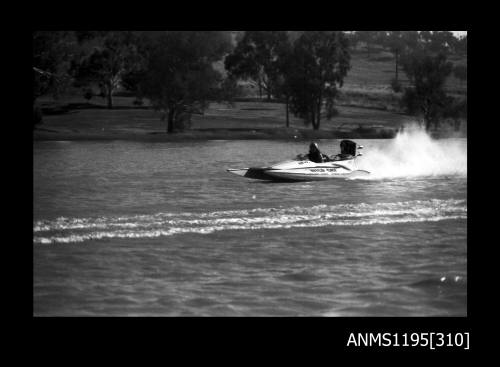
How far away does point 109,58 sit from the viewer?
3342 inches

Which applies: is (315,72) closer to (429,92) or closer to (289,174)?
(429,92)

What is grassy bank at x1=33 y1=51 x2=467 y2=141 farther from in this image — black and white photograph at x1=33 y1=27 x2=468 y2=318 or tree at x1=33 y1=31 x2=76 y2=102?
tree at x1=33 y1=31 x2=76 y2=102

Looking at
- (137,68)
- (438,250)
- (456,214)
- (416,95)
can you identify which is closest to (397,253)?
(438,250)

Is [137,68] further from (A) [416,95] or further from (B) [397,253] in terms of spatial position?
(B) [397,253]

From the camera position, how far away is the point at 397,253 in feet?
61.3

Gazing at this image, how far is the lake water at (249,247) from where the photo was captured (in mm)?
14242

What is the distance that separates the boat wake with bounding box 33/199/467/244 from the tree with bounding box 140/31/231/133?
52511 millimetres

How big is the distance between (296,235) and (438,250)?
3593mm

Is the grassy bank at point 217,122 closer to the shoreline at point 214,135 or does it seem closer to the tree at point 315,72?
the shoreline at point 214,135

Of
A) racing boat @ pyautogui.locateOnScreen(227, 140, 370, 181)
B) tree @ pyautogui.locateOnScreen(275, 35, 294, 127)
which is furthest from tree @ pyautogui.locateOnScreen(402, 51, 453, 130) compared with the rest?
racing boat @ pyautogui.locateOnScreen(227, 140, 370, 181)

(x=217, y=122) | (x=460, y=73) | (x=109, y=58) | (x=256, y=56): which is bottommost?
(x=217, y=122)

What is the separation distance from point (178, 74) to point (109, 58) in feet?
34.8

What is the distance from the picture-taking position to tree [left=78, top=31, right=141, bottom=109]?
8206 centimetres

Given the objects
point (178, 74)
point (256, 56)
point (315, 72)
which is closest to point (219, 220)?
point (178, 74)
